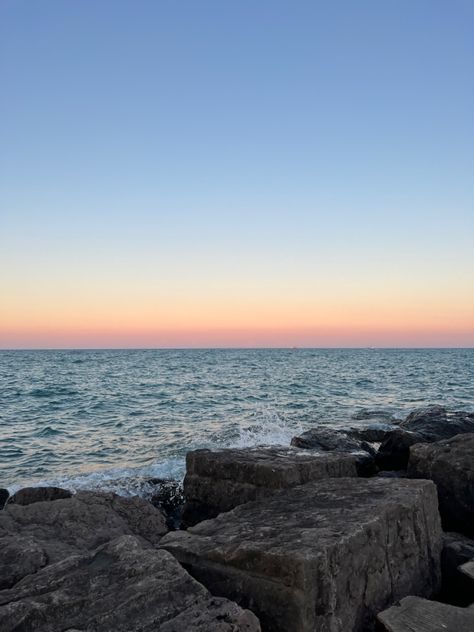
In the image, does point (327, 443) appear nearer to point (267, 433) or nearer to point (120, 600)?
point (267, 433)

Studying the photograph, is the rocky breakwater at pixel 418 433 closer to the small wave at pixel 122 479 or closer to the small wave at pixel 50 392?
the small wave at pixel 122 479

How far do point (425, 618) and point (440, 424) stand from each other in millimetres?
8253

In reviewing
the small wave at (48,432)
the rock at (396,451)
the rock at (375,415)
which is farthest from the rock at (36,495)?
the rock at (375,415)

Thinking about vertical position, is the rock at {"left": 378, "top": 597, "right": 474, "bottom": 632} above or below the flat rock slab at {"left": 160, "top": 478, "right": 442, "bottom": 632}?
below

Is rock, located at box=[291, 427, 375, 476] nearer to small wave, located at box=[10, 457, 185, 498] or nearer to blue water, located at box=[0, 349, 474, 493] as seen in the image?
small wave, located at box=[10, 457, 185, 498]

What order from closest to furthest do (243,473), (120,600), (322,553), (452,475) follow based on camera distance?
(120,600) < (322,553) < (243,473) < (452,475)

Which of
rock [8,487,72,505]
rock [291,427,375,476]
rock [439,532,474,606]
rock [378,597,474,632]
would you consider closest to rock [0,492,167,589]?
rock [8,487,72,505]

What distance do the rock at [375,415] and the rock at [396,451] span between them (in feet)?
28.7

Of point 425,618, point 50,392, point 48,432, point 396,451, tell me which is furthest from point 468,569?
point 50,392

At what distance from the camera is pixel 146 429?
16.3 meters

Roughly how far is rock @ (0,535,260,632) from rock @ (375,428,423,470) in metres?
6.11

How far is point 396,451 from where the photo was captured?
869cm

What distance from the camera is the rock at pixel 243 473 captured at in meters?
5.07

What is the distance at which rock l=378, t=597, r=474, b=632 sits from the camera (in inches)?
118
